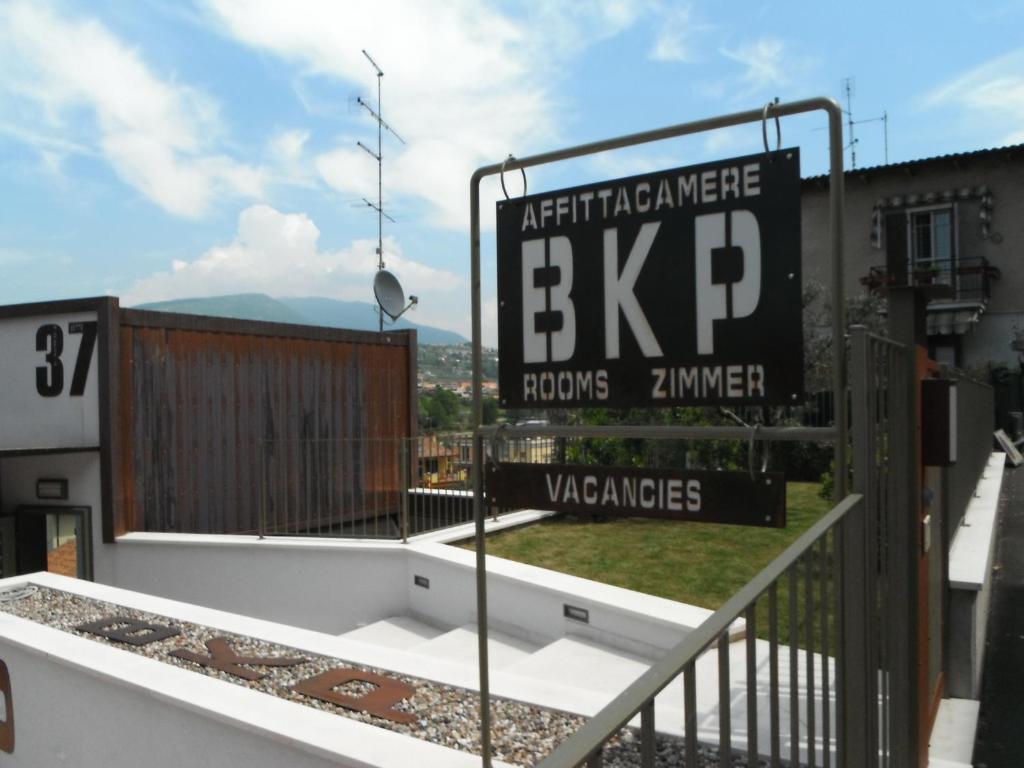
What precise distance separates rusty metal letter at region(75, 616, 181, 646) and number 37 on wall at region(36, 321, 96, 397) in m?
4.77

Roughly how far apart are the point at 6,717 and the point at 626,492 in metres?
6.20

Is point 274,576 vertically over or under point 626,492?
under

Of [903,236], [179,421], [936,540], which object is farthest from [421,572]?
[903,236]

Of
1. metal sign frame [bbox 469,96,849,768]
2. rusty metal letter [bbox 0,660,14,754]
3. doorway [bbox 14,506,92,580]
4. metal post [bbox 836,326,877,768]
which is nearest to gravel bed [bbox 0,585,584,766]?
rusty metal letter [bbox 0,660,14,754]

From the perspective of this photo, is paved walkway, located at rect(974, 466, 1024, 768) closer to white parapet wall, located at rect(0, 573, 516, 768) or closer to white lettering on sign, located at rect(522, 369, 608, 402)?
white parapet wall, located at rect(0, 573, 516, 768)

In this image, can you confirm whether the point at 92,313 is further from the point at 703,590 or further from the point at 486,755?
the point at 486,755

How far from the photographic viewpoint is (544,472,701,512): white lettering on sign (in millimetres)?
2795

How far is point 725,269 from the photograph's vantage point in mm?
2717

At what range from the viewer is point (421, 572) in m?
8.80

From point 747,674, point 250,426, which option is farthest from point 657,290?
point 250,426

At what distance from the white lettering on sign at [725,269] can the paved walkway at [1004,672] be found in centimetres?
282

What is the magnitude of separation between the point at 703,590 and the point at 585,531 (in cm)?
318

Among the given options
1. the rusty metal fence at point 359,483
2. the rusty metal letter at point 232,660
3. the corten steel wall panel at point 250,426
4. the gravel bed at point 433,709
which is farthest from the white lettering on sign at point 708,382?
the corten steel wall panel at point 250,426

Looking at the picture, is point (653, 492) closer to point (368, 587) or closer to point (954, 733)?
point (954, 733)
